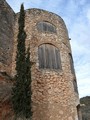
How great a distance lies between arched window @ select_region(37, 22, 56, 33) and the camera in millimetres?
19156

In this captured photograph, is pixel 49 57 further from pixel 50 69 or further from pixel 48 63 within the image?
pixel 50 69

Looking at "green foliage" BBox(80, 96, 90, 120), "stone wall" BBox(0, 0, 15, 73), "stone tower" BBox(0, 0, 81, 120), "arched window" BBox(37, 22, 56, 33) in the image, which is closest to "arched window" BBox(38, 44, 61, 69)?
"stone tower" BBox(0, 0, 81, 120)

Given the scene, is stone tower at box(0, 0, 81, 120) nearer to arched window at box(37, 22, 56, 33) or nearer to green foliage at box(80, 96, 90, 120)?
arched window at box(37, 22, 56, 33)

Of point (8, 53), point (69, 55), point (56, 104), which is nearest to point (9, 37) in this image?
point (8, 53)

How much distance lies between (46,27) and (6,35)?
4.15 meters

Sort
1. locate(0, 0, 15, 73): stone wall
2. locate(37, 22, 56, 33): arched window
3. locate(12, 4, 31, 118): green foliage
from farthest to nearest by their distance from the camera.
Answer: locate(37, 22, 56, 33): arched window, locate(0, 0, 15, 73): stone wall, locate(12, 4, 31, 118): green foliage

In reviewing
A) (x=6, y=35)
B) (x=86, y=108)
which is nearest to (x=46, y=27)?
(x=6, y=35)

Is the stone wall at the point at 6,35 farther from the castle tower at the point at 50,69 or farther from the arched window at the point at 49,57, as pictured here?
the arched window at the point at 49,57

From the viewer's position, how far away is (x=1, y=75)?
46.9 ft

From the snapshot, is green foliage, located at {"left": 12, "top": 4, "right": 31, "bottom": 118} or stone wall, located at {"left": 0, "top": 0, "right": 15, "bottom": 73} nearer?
green foliage, located at {"left": 12, "top": 4, "right": 31, "bottom": 118}

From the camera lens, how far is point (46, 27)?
19.4 meters

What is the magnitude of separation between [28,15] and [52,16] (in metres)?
2.53

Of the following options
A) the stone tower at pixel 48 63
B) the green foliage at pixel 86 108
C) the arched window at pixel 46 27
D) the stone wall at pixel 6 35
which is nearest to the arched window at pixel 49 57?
the stone tower at pixel 48 63

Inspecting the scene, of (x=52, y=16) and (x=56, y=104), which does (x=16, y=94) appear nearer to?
(x=56, y=104)
